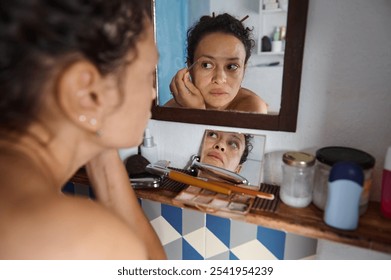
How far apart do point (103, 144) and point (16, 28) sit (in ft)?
0.68

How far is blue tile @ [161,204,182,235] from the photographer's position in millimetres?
779

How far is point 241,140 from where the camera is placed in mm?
724

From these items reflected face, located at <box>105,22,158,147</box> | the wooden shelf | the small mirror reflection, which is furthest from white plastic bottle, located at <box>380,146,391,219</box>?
reflected face, located at <box>105,22,158,147</box>

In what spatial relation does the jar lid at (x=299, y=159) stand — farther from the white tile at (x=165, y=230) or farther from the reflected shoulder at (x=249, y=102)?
the white tile at (x=165, y=230)

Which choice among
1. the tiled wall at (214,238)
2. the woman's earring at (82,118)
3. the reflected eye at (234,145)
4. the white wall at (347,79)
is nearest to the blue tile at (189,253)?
the tiled wall at (214,238)

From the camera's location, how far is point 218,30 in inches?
26.3

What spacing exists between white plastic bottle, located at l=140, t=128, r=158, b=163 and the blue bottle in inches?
18.0

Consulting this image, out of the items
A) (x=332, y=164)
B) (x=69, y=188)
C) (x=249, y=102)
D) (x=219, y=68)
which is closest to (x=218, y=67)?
(x=219, y=68)

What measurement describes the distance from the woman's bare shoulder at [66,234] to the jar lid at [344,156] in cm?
41

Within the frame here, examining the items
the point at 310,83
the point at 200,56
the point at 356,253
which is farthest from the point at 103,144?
the point at 356,253

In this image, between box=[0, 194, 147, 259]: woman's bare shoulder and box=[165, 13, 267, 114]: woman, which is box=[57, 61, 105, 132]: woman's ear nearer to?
box=[0, 194, 147, 259]: woman's bare shoulder

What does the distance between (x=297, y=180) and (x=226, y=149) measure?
0.63 feet

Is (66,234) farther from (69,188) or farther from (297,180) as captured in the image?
(69,188)
